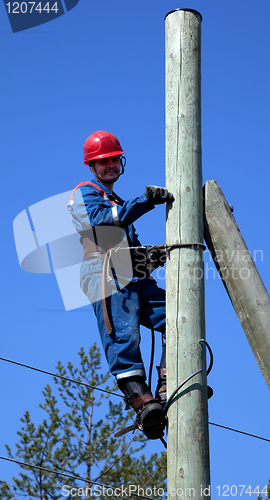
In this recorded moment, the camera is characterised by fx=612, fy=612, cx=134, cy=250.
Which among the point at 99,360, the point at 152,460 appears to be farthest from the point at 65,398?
the point at 152,460

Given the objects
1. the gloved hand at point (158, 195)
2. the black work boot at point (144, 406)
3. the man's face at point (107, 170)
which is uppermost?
the man's face at point (107, 170)

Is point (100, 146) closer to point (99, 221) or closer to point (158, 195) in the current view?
point (99, 221)

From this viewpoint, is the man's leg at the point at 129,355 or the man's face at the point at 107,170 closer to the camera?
the man's leg at the point at 129,355

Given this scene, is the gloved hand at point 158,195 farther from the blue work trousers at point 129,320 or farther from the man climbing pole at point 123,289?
the blue work trousers at point 129,320

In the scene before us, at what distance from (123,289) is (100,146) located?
1072 millimetres

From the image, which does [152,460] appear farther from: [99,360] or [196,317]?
[196,317]

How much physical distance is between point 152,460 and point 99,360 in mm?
3107

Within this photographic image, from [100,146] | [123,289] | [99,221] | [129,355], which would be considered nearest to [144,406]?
[129,355]

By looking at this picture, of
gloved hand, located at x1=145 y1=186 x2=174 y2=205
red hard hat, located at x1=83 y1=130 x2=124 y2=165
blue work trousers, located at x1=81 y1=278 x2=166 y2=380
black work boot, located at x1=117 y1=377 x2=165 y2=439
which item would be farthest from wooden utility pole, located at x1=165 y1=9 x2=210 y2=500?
red hard hat, located at x1=83 y1=130 x2=124 y2=165

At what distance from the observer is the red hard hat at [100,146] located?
4168mm

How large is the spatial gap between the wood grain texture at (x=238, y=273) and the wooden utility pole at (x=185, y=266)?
134 mm

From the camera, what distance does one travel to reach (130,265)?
3.74 metres

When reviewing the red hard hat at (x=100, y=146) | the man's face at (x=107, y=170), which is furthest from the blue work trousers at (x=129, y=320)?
the red hard hat at (x=100, y=146)

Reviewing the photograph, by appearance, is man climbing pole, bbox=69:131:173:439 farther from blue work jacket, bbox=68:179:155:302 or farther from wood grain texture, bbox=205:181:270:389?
wood grain texture, bbox=205:181:270:389
